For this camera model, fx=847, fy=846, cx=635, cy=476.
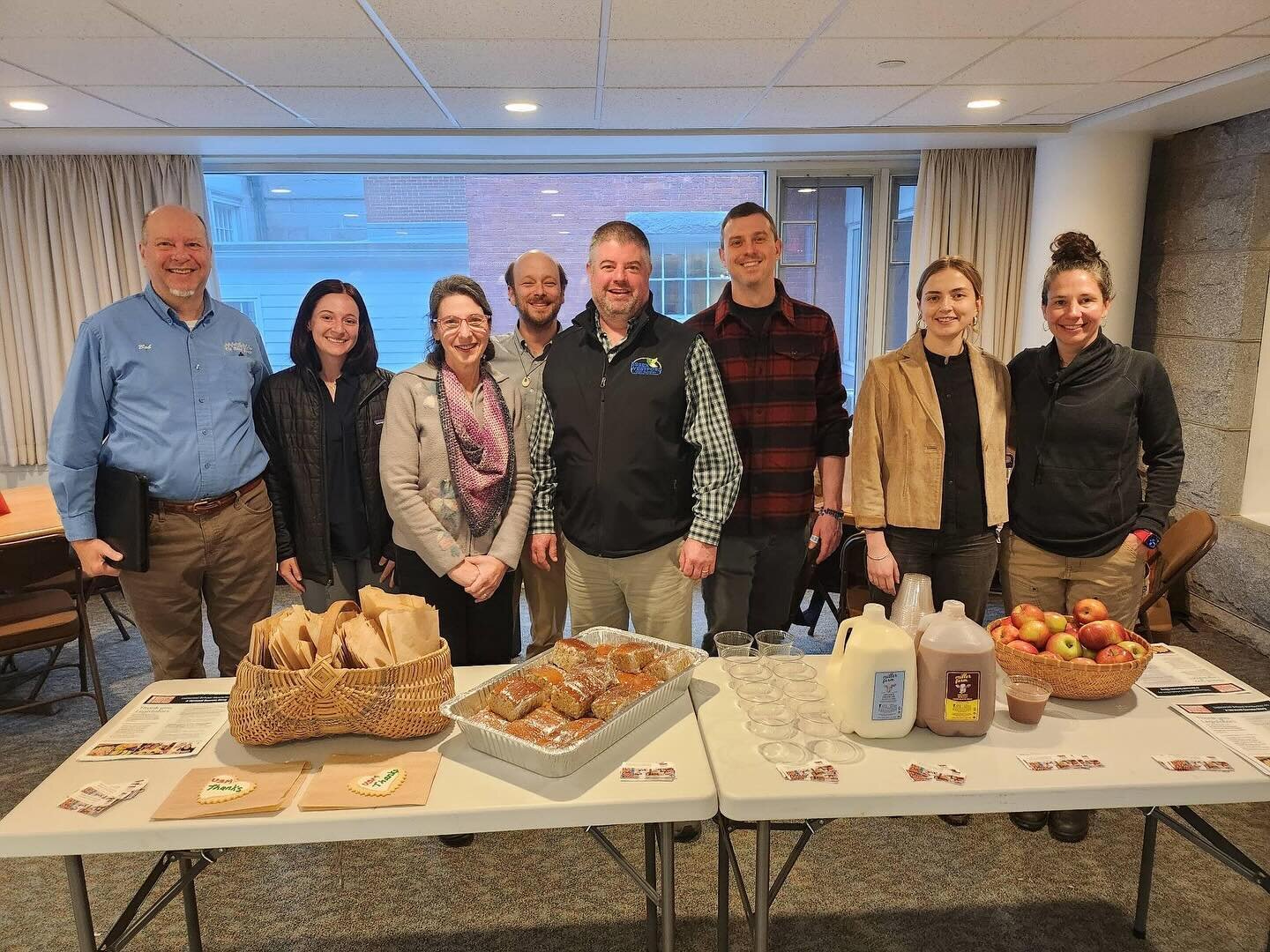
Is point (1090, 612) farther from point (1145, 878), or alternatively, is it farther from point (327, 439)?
point (327, 439)

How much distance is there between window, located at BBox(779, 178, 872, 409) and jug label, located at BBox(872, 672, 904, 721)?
3836 millimetres

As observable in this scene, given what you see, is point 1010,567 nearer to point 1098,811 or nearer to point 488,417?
point 1098,811

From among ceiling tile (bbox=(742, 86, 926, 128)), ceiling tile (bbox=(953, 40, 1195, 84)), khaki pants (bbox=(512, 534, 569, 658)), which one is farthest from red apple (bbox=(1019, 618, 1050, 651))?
ceiling tile (bbox=(742, 86, 926, 128))

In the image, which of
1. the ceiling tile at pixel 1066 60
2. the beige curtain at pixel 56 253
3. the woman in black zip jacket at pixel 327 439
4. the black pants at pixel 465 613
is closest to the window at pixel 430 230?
the beige curtain at pixel 56 253

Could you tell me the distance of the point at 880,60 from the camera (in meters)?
2.96

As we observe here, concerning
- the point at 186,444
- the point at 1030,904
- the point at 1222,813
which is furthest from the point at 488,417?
the point at 1222,813

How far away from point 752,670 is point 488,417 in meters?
1.00

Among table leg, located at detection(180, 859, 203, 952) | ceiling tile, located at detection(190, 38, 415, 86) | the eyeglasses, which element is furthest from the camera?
ceiling tile, located at detection(190, 38, 415, 86)

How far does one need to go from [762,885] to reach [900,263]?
4545mm

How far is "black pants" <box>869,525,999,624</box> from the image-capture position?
2271 mm

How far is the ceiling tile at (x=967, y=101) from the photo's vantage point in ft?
11.3

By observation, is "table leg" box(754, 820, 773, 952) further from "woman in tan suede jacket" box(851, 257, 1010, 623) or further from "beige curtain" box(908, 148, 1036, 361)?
"beige curtain" box(908, 148, 1036, 361)

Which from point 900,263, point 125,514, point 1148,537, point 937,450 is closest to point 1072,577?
point 1148,537

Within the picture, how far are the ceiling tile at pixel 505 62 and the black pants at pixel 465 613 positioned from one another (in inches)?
66.2
